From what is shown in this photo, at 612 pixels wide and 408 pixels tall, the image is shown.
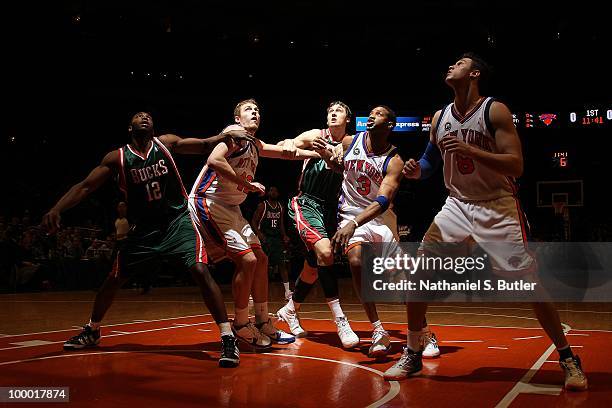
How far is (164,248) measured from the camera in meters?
4.93

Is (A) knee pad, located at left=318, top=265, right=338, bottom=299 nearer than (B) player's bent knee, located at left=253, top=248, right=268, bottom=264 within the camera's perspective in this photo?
No

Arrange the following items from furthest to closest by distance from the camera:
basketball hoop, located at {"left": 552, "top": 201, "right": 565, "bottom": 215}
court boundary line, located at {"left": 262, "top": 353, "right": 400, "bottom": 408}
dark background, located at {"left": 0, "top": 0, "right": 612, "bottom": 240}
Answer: basketball hoop, located at {"left": 552, "top": 201, "right": 565, "bottom": 215}
dark background, located at {"left": 0, "top": 0, "right": 612, "bottom": 240}
court boundary line, located at {"left": 262, "top": 353, "right": 400, "bottom": 408}

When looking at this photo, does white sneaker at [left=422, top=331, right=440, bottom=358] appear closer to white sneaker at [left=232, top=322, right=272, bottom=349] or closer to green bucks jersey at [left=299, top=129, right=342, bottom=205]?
white sneaker at [left=232, top=322, right=272, bottom=349]

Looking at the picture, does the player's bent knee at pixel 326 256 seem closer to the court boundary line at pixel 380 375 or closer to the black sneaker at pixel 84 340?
the court boundary line at pixel 380 375

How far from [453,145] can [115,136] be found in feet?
56.5

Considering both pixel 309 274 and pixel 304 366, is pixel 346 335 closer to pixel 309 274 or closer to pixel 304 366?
pixel 304 366

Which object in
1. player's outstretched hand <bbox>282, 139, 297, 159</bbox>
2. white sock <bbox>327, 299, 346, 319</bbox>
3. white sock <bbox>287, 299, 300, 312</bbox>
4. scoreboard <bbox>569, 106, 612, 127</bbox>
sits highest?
scoreboard <bbox>569, 106, 612, 127</bbox>

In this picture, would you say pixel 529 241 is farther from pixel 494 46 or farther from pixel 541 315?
pixel 494 46

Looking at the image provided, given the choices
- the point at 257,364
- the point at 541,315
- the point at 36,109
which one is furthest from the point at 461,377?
the point at 36,109

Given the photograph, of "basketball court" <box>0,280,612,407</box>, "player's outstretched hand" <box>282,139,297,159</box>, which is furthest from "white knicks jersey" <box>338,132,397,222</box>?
"basketball court" <box>0,280,612,407</box>

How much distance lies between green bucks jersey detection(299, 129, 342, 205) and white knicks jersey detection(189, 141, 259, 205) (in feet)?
2.38

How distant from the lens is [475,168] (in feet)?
13.1

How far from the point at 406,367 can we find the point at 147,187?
2494 millimetres

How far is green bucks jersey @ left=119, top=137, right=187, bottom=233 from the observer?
4992mm
